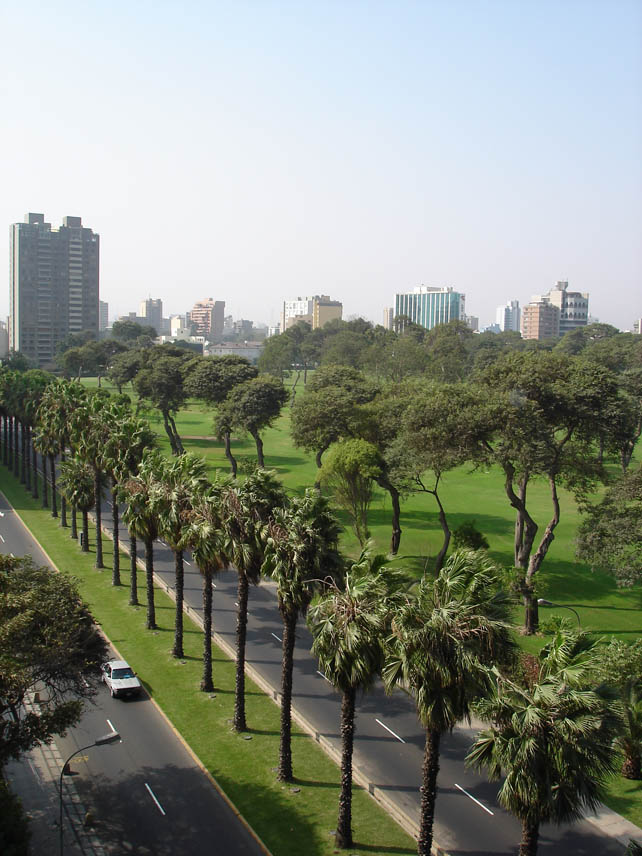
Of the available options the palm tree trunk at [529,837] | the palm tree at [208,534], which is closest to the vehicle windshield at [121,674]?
the palm tree at [208,534]

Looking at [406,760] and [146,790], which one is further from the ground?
[406,760]

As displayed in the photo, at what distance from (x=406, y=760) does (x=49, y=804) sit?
13.3 m

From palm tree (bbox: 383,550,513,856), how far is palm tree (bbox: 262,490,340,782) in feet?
18.7

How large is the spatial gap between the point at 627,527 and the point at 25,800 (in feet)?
104

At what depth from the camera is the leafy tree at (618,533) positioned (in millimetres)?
39812

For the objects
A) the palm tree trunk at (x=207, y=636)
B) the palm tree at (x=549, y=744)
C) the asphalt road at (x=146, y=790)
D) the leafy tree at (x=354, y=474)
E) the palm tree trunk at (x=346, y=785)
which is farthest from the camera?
the leafy tree at (x=354, y=474)

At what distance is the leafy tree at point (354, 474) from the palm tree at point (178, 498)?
15.4 m

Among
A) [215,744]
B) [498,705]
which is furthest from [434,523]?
[498,705]

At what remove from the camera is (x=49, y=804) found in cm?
2648

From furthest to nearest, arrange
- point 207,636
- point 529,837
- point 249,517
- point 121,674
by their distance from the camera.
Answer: point 121,674 → point 207,636 → point 249,517 → point 529,837

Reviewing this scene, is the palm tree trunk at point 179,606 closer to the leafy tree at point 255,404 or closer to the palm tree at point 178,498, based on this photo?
the palm tree at point 178,498

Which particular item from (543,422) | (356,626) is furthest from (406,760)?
(543,422)

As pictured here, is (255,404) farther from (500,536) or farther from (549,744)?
(549,744)

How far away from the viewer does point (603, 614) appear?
1826 inches
